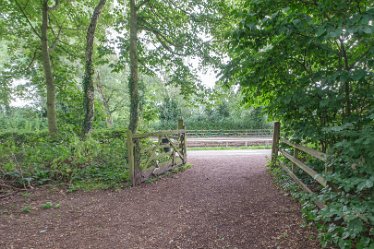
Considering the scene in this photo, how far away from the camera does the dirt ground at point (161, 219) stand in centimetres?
319

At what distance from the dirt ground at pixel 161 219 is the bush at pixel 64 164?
63 centimetres

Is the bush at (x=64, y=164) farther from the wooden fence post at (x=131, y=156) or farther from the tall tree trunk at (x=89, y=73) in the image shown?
the tall tree trunk at (x=89, y=73)

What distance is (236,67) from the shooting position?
4.20 meters

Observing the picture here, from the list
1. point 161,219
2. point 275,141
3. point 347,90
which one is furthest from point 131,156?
point 275,141

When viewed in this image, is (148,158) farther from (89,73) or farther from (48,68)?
(48,68)

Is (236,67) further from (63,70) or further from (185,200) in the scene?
(63,70)

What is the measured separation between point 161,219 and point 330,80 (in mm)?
3495

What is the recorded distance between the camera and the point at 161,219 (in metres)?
4.02

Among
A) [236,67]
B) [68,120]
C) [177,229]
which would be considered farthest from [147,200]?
[68,120]

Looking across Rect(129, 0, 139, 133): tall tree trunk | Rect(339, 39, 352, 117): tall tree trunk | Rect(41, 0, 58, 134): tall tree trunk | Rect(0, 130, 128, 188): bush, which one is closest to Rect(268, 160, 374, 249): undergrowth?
Rect(339, 39, 352, 117): tall tree trunk

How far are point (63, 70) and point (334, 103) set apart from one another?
1059 centimetres

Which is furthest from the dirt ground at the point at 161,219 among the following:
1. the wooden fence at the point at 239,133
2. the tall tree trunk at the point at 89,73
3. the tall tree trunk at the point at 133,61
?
the wooden fence at the point at 239,133

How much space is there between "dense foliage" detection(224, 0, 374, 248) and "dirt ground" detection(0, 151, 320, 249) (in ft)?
2.79

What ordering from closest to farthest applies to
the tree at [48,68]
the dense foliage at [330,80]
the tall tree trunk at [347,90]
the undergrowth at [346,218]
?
the undergrowth at [346,218] → the dense foliage at [330,80] → the tall tree trunk at [347,90] → the tree at [48,68]
